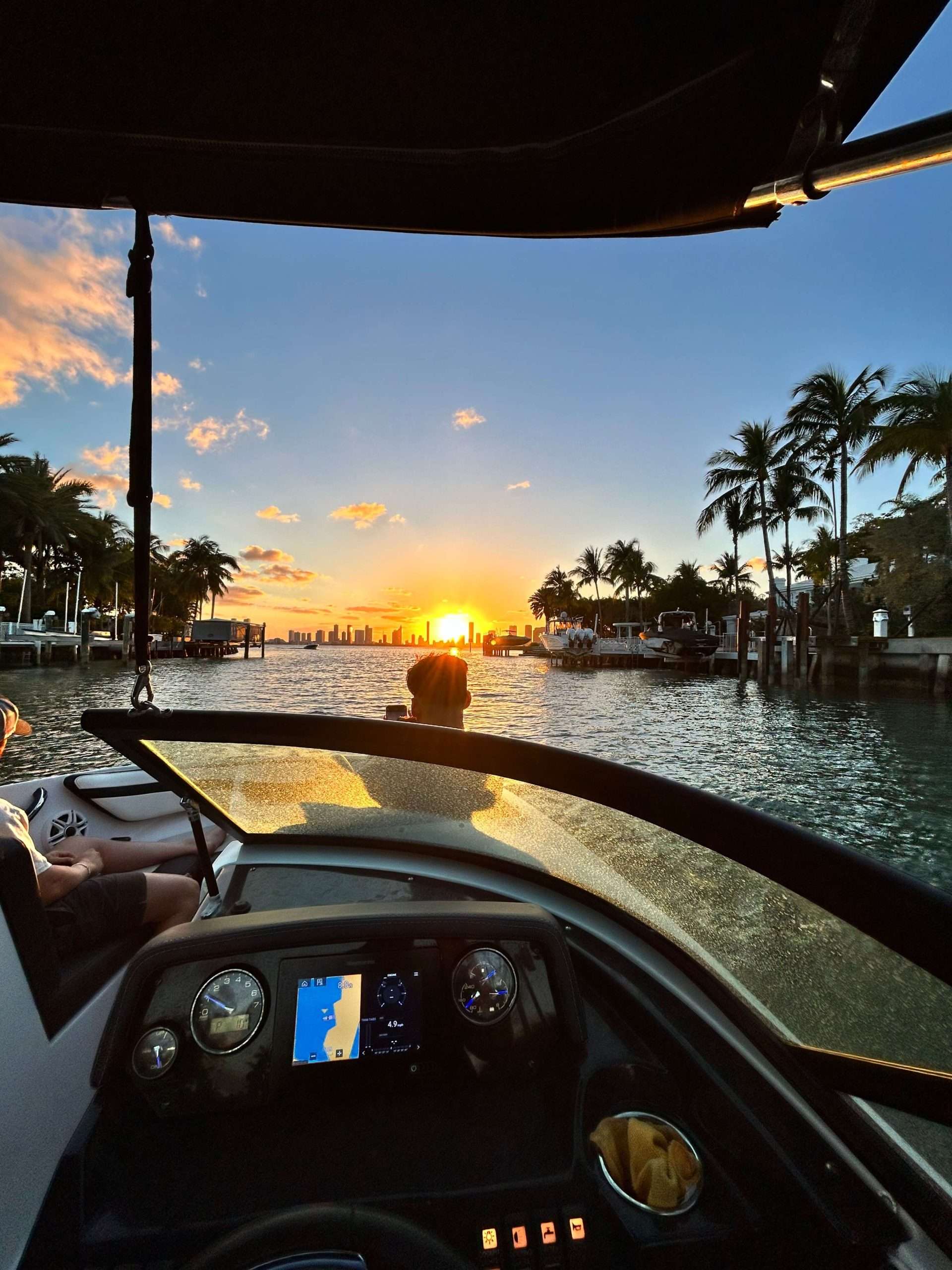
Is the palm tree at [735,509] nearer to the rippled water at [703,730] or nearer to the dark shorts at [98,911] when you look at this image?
the rippled water at [703,730]

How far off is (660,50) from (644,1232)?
73.8 inches

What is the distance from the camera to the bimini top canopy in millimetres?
828

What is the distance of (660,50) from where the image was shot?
88 centimetres

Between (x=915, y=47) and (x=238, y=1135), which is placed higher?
(x=915, y=47)

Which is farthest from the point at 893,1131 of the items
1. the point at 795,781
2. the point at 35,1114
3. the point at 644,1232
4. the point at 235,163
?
the point at 795,781

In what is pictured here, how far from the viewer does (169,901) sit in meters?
1.77

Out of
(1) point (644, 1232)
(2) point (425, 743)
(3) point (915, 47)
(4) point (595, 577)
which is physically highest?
(4) point (595, 577)

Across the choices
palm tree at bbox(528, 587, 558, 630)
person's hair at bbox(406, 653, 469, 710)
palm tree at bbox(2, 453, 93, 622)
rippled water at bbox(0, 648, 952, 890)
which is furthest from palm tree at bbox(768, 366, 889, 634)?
palm tree at bbox(528, 587, 558, 630)

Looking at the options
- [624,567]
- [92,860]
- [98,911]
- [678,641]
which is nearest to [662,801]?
[98,911]

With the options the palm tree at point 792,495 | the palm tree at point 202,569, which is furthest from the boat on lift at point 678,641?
the palm tree at point 202,569

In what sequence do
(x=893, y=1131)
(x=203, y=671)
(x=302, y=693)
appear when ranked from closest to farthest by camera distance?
(x=893, y=1131) < (x=302, y=693) < (x=203, y=671)

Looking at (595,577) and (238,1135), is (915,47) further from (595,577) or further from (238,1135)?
(595,577)

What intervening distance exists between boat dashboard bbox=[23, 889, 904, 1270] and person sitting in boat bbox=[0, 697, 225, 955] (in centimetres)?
41

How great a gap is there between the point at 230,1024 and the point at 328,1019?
0.19m
